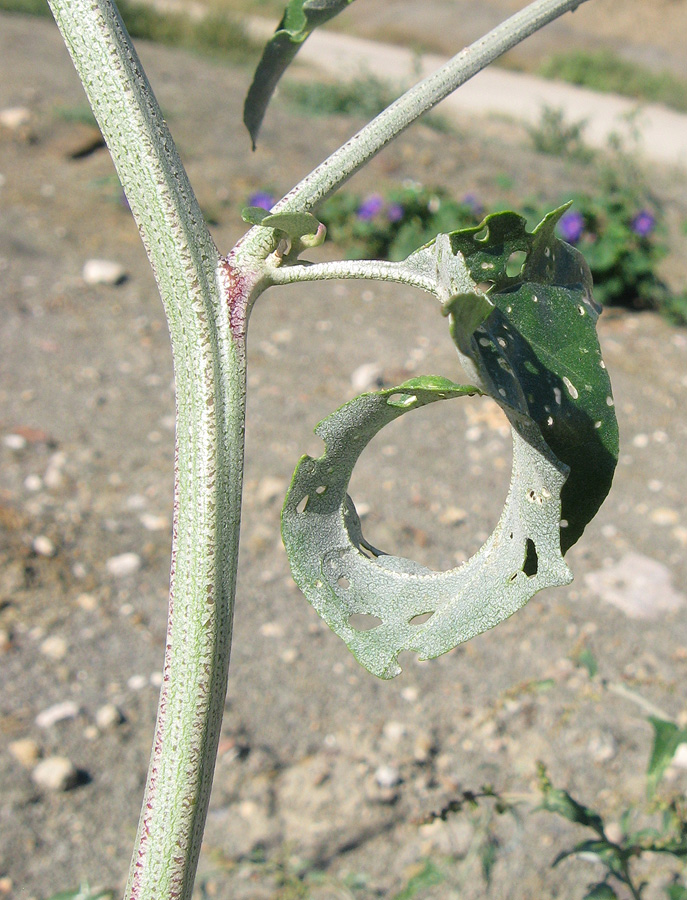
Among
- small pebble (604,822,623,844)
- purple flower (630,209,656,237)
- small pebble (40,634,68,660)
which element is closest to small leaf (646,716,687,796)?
small pebble (604,822,623,844)

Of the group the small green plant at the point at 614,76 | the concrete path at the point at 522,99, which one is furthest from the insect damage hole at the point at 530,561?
the small green plant at the point at 614,76

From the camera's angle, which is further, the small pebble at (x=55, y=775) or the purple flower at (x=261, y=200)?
the purple flower at (x=261, y=200)

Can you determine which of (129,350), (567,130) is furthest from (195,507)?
(567,130)

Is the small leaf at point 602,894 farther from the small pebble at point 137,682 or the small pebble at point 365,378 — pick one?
the small pebble at point 365,378

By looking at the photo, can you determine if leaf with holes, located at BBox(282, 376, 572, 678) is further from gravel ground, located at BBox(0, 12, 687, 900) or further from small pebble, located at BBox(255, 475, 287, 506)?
small pebble, located at BBox(255, 475, 287, 506)

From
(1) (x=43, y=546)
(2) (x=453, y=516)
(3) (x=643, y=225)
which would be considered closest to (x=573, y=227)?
(3) (x=643, y=225)

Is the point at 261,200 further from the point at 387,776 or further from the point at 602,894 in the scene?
the point at 602,894

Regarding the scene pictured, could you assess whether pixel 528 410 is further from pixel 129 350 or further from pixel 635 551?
pixel 129 350
